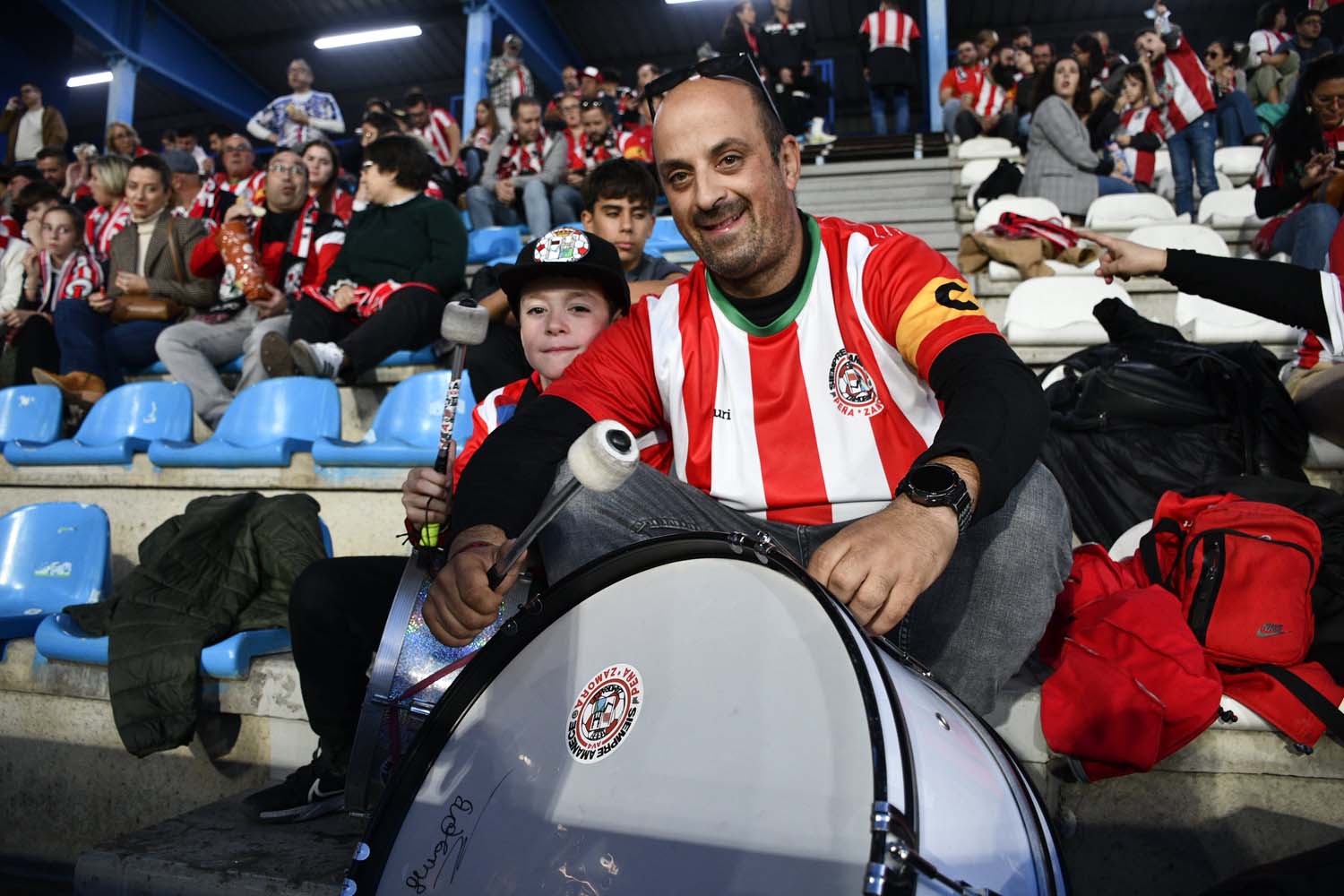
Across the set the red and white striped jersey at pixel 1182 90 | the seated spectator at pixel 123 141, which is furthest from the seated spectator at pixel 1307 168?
the seated spectator at pixel 123 141

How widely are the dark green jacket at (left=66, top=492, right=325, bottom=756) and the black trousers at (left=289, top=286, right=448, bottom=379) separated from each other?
4.34 feet

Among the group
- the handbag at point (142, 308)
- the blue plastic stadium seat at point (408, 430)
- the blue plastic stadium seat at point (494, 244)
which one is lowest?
the blue plastic stadium seat at point (408, 430)

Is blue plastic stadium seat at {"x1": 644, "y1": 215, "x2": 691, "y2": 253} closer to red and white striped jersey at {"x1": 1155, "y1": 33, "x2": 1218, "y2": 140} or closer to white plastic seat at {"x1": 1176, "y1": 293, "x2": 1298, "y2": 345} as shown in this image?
white plastic seat at {"x1": 1176, "y1": 293, "x2": 1298, "y2": 345}

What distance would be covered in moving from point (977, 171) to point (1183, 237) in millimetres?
2255

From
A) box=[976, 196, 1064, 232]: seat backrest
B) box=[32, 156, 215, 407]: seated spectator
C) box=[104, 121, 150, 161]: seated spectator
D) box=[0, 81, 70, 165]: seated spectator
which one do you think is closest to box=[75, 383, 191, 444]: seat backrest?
box=[32, 156, 215, 407]: seated spectator

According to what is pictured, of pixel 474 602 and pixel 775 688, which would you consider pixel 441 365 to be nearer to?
pixel 474 602

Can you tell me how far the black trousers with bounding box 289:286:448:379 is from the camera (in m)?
3.69

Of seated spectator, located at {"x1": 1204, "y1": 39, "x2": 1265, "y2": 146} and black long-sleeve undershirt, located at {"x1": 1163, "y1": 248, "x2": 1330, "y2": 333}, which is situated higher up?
seated spectator, located at {"x1": 1204, "y1": 39, "x2": 1265, "y2": 146}

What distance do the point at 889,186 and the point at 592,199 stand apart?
4.25 metres

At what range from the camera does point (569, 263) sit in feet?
6.27

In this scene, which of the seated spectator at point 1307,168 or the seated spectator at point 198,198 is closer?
the seated spectator at point 1307,168

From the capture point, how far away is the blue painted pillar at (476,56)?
406 inches

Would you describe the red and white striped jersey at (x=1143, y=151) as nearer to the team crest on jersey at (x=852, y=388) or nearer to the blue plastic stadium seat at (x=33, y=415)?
the team crest on jersey at (x=852, y=388)
